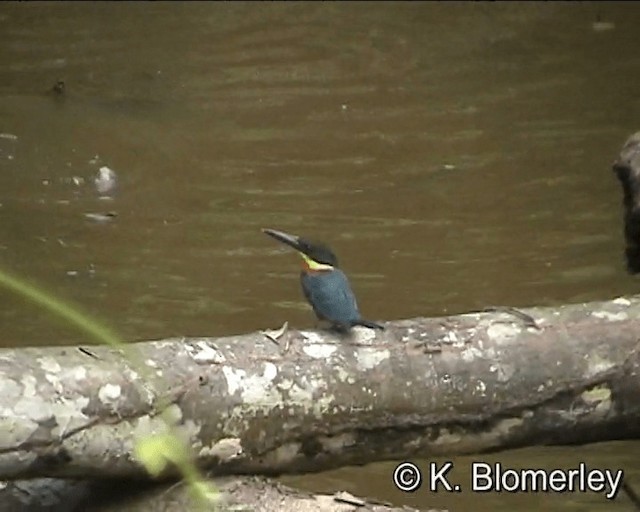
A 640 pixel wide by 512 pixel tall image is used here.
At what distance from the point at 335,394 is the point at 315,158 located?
2.90m

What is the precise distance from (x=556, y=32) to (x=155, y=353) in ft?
17.1

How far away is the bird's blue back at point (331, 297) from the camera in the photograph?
85.4 inches

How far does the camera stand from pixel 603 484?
8.84 ft

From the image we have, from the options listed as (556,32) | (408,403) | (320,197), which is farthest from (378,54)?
(408,403)

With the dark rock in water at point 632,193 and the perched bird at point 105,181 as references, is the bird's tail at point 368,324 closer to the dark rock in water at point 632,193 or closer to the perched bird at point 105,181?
the dark rock in water at point 632,193

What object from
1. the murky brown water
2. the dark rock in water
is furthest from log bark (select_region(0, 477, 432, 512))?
the dark rock in water

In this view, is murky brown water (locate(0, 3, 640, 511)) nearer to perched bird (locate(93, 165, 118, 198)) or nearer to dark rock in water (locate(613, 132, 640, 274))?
perched bird (locate(93, 165, 118, 198))

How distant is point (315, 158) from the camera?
16.2 ft

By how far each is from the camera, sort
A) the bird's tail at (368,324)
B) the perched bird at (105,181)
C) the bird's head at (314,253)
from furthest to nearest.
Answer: the perched bird at (105,181)
the bird's head at (314,253)
the bird's tail at (368,324)

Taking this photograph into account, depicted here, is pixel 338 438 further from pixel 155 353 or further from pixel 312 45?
pixel 312 45

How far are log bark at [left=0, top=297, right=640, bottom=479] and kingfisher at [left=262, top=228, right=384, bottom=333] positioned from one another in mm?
31

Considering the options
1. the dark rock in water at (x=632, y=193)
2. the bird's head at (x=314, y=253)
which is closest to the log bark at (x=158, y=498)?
the bird's head at (x=314, y=253)

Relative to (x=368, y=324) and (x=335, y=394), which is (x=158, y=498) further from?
(x=368, y=324)

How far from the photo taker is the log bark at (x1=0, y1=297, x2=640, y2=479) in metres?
1.93
